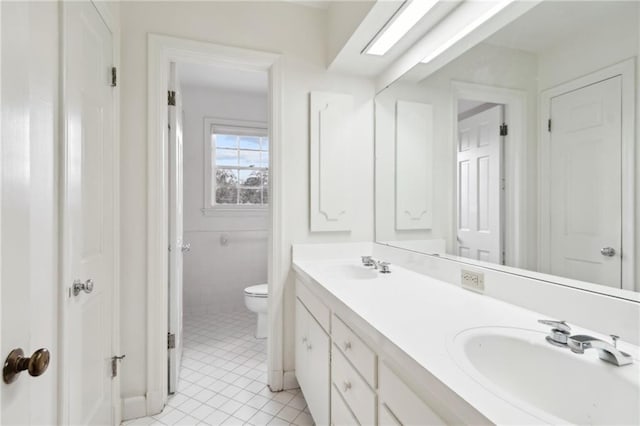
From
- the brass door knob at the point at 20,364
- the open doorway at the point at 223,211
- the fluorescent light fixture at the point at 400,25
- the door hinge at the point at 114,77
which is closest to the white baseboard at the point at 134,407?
the open doorway at the point at 223,211

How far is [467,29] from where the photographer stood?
141cm

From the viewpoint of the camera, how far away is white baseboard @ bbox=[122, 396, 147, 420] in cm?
174

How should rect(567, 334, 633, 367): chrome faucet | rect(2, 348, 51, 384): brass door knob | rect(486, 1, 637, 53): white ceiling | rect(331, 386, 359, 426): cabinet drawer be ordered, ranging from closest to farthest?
1. rect(2, 348, 51, 384): brass door knob
2. rect(567, 334, 633, 367): chrome faucet
3. rect(486, 1, 637, 53): white ceiling
4. rect(331, 386, 359, 426): cabinet drawer

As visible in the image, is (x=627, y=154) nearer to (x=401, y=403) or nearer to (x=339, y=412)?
(x=401, y=403)

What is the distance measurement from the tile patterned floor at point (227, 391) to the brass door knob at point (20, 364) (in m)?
1.39

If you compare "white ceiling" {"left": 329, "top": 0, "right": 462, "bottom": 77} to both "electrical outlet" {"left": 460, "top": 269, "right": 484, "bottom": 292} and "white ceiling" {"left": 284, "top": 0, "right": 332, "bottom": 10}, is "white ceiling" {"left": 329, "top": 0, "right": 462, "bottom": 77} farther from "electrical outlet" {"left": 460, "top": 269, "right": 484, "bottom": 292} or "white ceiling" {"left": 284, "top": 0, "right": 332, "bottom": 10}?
"electrical outlet" {"left": 460, "top": 269, "right": 484, "bottom": 292}

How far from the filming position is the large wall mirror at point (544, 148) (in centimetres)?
87

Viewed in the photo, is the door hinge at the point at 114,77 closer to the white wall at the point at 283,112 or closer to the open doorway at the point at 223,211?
the white wall at the point at 283,112

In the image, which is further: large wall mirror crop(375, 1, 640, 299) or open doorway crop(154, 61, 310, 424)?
open doorway crop(154, 61, 310, 424)

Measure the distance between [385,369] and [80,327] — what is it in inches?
47.5

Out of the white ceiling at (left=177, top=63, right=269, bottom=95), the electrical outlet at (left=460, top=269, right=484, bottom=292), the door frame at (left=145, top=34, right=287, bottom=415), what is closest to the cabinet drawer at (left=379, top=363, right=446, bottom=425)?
the electrical outlet at (left=460, top=269, right=484, bottom=292)

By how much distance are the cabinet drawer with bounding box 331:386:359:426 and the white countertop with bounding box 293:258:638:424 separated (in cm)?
39

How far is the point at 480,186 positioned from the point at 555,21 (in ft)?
2.02

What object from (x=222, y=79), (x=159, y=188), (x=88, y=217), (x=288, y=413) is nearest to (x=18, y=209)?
(x=88, y=217)
